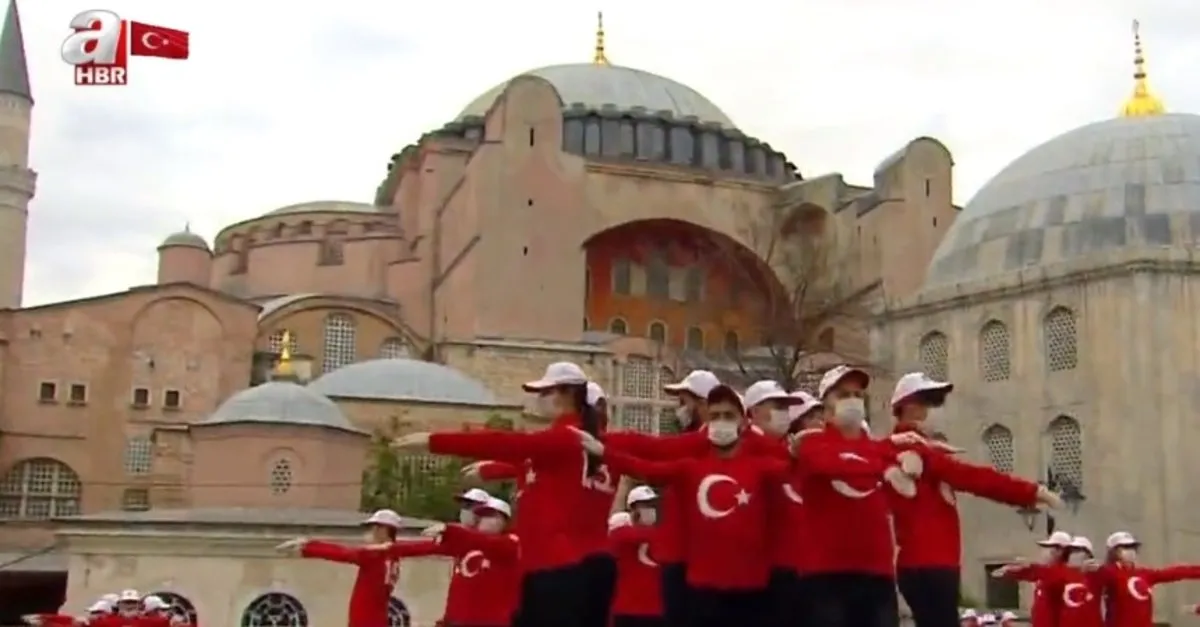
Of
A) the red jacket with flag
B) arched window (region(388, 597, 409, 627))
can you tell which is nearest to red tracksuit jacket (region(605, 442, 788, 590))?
the red jacket with flag

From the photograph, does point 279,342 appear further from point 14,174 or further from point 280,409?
point 280,409

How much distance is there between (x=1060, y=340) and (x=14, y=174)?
29.2 m

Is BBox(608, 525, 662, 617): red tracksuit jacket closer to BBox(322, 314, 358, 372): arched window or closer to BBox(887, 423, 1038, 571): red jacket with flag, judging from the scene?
BBox(887, 423, 1038, 571): red jacket with flag

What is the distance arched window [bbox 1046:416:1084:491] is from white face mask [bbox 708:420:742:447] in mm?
21690

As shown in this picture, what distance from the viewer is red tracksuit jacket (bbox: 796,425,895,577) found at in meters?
5.76

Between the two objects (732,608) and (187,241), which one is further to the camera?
(187,241)

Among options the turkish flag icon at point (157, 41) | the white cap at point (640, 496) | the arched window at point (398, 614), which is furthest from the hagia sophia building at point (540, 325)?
the white cap at point (640, 496)

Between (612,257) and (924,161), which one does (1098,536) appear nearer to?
(924,161)

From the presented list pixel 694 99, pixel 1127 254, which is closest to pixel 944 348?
pixel 1127 254

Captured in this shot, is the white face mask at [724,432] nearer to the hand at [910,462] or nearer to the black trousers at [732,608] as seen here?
the black trousers at [732,608]

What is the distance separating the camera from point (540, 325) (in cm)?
3909

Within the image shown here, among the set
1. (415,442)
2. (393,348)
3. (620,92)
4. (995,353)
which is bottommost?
(415,442)

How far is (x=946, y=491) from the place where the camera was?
20.7 feet

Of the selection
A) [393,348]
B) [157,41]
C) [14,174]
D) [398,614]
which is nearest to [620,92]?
[393,348]
